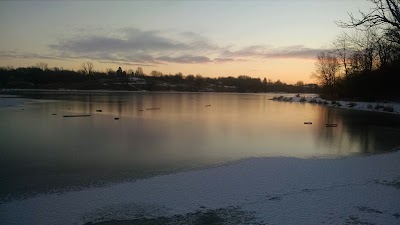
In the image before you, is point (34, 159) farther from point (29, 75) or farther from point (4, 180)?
point (29, 75)

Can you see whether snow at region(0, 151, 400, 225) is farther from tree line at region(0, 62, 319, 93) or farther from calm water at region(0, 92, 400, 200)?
tree line at region(0, 62, 319, 93)

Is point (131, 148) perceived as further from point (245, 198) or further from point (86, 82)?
point (86, 82)

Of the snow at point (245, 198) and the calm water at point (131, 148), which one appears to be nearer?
the snow at point (245, 198)

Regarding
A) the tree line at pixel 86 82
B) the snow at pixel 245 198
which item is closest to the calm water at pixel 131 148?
the snow at pixel 245 198

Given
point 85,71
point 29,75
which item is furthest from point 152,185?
point 85,71

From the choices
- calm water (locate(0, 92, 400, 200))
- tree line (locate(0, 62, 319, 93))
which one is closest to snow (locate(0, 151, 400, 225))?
calm water (locate(0, 92, 400, 200))

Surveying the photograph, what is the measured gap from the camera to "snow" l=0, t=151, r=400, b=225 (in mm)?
5855

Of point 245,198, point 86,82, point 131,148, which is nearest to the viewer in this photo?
point 245,198

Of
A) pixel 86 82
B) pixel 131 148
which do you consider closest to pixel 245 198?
pixel 131 148

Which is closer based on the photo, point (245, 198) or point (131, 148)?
point (245, 198)

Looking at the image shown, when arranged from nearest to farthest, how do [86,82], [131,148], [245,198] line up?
[245,198] → [131,148] → [86,82]

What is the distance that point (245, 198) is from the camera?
680 centimetres

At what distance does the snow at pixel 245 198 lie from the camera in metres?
5.86

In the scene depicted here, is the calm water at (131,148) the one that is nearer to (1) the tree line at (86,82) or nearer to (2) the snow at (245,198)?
(2) the snow at (245,198)
